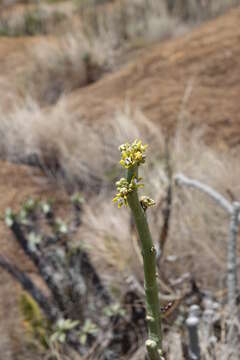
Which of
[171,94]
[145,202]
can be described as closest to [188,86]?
[171,94]

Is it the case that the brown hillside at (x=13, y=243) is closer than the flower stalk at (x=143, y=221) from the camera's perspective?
No

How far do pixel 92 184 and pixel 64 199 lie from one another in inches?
11.0

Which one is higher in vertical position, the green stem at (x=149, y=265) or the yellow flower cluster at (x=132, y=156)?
the yellow flower cluster at (x=132, y=156)

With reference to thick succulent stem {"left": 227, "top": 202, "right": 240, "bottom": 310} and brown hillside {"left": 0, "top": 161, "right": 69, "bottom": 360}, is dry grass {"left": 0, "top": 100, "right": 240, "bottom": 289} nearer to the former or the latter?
brown hillside {"left": 0, "top": 161, "right": 69, "bottom": 360}

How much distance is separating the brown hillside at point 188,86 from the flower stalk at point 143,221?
2.73 metres

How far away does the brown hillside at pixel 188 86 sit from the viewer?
13.1 feet

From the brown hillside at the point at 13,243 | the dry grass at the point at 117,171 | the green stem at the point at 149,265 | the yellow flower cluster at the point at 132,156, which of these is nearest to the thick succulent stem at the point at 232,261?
the dry grass at the point at 117,171

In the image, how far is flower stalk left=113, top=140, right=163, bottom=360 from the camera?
919 millimetres

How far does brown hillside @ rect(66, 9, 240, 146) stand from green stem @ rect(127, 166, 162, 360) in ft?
8.93

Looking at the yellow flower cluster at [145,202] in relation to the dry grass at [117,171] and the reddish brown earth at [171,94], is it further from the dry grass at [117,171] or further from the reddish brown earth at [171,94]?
the reddish brown earth at [171,94]

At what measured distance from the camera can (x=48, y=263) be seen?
2.84m

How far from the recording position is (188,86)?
14.7 feet

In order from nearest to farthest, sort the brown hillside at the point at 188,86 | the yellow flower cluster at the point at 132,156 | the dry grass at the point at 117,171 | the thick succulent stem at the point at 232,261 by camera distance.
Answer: the yellow flower cluster at the point at 132,156 < the thick succulent stem at the point at 232,261 < the dry grass at the point at 117,171 < the brown hillside at the point at 188,86

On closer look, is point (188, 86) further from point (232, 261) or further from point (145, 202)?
point (145, 202)
